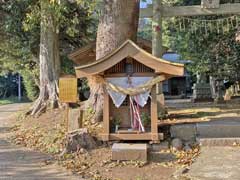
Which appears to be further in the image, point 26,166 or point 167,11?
point 167,11

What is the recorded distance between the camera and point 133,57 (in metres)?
8.74

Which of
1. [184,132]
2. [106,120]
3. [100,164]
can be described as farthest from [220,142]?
[100,164]

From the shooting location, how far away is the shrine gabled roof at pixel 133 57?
8570mm

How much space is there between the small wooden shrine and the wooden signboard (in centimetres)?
113

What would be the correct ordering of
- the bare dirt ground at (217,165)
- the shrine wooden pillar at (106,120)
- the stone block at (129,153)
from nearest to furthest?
1. the bare dirt ground at (217,165)
2. the stone block at (129,153)
3. the shrine wooden pillar at (106,120)

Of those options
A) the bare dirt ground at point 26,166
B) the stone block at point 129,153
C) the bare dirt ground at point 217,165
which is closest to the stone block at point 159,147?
the stone block at point 129,153

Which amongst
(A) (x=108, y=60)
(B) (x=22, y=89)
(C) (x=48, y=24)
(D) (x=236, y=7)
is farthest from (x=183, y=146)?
(B) (x=22, y=89)

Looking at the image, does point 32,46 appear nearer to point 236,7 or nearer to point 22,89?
point 236,7

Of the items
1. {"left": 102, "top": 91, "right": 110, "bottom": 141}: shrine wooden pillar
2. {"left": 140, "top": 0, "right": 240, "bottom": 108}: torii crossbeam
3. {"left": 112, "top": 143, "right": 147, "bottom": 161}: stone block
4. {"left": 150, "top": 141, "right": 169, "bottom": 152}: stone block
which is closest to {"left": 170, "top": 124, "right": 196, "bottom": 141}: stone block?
{"left": 150, "top": 141, "right": 169, "bottom": 152}: stone block

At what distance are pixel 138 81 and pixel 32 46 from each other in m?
11.3

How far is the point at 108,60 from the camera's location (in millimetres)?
8781

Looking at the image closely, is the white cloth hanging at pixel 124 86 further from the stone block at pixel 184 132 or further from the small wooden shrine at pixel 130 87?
the stone block at pixel 184 132

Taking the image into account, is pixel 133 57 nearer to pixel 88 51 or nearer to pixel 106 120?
pixel 106 120

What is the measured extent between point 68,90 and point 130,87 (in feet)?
6.32
